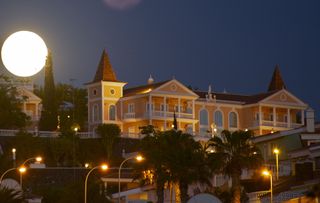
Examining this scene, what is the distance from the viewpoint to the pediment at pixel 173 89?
4953 inches

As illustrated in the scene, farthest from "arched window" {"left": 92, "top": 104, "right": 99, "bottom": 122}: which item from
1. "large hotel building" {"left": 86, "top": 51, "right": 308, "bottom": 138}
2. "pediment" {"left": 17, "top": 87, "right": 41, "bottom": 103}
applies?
A: "pediment" {"left": 17, "top": 87, "right": 41, "bottom": 103}

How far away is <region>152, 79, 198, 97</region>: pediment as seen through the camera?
12581cm

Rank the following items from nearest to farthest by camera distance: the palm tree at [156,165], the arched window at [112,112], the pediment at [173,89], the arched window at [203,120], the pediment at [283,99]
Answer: the palm tree at [156,165], the pediment at [173,89], the arched window at [112,112], the arched window at [203,120], the pediment at [283,99]

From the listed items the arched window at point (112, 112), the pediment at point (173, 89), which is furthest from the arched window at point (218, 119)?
the arched window at point (112, 112)

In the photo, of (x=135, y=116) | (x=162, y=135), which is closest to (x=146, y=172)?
(x=162, y=135)

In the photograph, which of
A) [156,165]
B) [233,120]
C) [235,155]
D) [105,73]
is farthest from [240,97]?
[235,155]

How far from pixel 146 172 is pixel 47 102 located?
167ft

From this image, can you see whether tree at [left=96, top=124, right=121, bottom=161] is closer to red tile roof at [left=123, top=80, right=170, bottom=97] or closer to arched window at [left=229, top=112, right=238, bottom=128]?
red tile roof at [left=123, top=80, right=170, bottom=97]

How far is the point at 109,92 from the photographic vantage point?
419 ft

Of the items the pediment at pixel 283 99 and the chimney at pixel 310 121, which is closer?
the chimney at pixel 310 121

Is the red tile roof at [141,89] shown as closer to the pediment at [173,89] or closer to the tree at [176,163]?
the pediment at [173,89]

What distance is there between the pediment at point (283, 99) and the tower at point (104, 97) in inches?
622

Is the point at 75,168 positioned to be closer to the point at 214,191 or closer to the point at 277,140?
the point at 277,140

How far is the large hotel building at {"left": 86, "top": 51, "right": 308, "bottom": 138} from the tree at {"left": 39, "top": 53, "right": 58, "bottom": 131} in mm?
3741
